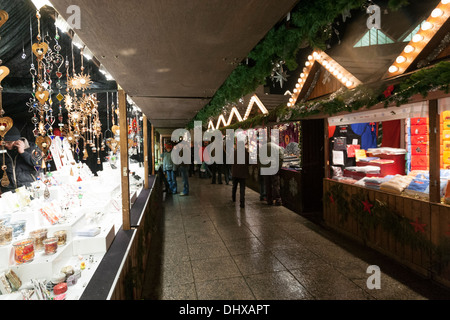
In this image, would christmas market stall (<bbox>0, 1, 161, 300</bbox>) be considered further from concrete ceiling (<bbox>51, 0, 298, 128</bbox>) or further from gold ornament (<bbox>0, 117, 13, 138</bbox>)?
concrete ceiling (<bbox>51, 0, 298, 128</bbox>)

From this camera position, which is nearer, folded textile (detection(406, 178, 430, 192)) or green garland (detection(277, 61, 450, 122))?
green garland (detection(277, 61, 450, 122))

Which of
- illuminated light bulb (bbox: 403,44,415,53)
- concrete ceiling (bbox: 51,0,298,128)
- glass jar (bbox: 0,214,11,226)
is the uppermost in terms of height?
illuminated light bulb (bbox: 403,44,415,53)

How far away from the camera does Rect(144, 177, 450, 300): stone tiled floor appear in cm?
317

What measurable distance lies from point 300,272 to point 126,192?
2.85 meters

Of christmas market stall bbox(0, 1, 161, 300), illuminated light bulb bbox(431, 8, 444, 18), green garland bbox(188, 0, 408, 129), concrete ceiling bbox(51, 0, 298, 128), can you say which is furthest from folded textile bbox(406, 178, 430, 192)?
christmas market stall bbox(0, 1, 161, 300)

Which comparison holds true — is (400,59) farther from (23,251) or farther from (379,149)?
(23,251)

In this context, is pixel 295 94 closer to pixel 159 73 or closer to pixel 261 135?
pixel 261 135

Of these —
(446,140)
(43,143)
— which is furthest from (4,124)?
(446,140)

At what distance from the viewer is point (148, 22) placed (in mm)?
1529

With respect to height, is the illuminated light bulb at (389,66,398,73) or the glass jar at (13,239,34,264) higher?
the illuminated light bulb at (389,66,398,73)

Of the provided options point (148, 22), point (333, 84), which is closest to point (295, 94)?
point (333, 84)
